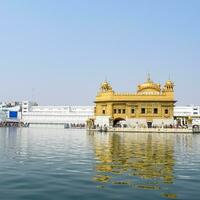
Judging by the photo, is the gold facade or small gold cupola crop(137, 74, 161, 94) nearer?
the gold facade

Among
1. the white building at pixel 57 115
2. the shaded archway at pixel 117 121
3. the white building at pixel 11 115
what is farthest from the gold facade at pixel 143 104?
the white building at pixel 11 115

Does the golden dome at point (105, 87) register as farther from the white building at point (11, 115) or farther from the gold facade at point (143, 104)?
the white building at point (11, 115)

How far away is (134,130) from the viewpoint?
65.4 metres

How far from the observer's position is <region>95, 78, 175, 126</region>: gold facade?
70.9 m

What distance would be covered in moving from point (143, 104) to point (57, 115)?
6094 cm

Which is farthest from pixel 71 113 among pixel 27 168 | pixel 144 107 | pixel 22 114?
pixel 27 168

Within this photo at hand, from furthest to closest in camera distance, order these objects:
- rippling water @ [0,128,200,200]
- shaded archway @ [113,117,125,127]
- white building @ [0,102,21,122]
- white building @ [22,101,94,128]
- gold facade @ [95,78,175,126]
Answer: white building @ [0,102,21,122]
white building @ [22,101,94,128]
shaded archway @ [113,117,125,127]
gold facade @ [95,78,175,126]
rippling water @ [0,128,200,200]

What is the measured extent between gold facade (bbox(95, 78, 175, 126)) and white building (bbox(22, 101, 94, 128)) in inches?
2014

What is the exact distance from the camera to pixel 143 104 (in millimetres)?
71188

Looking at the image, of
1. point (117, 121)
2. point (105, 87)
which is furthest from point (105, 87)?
point (117, 121)

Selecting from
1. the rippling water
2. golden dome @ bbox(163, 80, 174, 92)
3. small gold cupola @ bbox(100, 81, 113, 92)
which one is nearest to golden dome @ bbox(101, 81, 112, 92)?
small gold cupola @ bbox(100, 81, 113, 92)

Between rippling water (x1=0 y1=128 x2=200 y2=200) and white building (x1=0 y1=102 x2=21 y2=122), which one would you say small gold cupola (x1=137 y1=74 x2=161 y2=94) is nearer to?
rippling water (x1=0 y1=128 x2=200 y2=200)

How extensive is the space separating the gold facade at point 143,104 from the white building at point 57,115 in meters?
51.1

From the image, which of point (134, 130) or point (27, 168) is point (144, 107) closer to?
point (134, 130)
